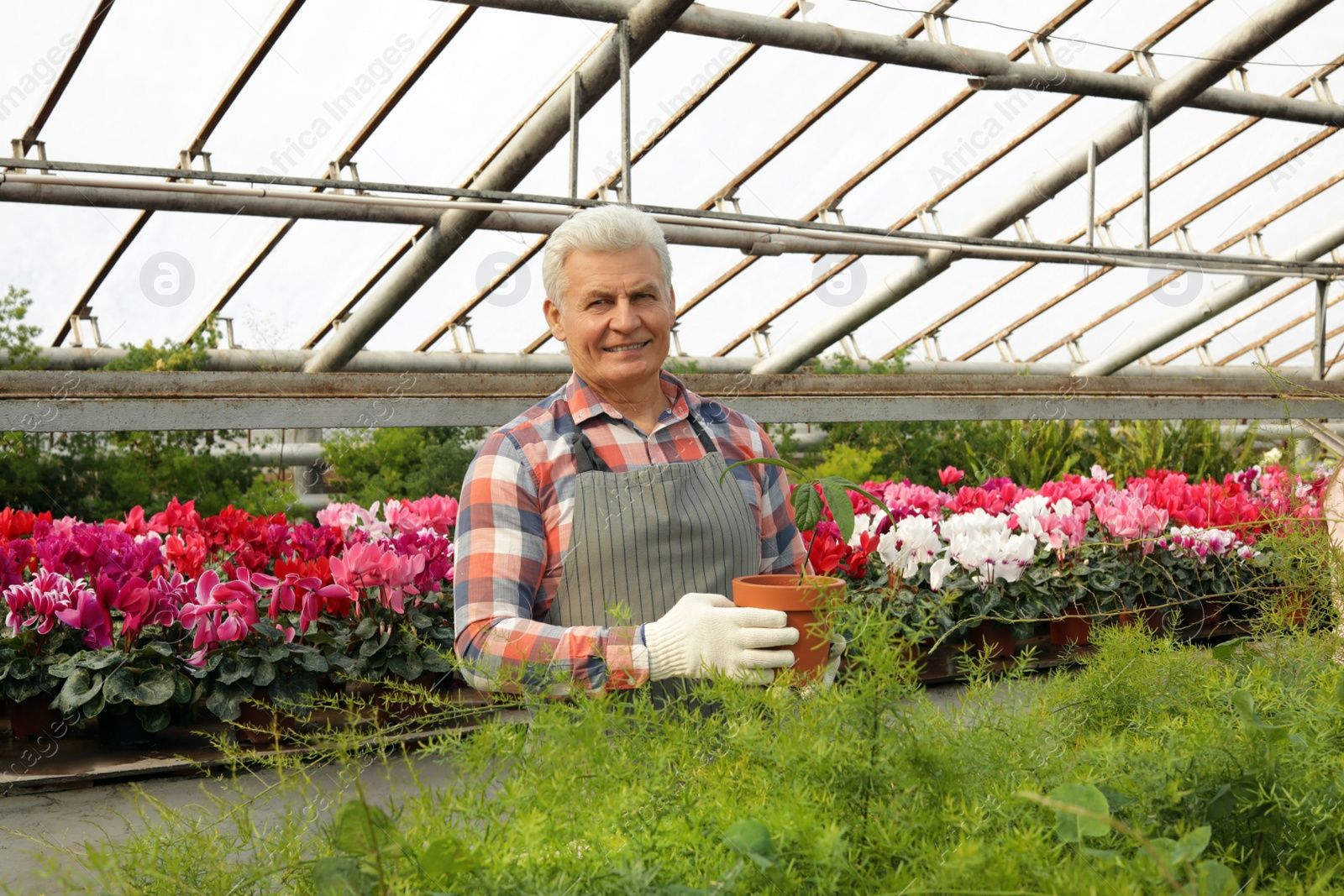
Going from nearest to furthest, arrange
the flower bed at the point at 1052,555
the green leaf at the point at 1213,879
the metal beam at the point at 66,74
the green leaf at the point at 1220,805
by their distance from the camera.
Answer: the green leaf at the point at 1213,879 < the green leaf at the point at 1220,805 < the flower bed at the point at 1052,555 < the metal beam at the point at 66,74

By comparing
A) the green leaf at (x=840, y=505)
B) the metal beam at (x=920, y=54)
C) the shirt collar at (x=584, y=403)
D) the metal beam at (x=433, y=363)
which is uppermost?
the metal beam at (x=920, y=54)

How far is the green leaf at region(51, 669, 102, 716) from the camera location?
2.37 metres

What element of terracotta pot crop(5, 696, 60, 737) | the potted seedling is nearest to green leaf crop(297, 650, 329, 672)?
terracotta pot crop(5, 696, 60, 737)

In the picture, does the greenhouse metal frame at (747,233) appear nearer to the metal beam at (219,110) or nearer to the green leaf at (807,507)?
the metal beam at (219,110)

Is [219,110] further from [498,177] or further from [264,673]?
[264,673]

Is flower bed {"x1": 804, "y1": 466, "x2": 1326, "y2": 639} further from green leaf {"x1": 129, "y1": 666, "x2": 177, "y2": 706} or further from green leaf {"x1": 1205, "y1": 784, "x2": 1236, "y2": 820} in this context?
green leaf {"x1": 1205, "y1": 784, "x2": 1236, "y2": 820}

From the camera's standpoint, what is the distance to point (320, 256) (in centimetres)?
684

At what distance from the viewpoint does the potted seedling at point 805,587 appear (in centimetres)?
99

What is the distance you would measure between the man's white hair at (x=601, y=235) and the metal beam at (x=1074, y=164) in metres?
6.69

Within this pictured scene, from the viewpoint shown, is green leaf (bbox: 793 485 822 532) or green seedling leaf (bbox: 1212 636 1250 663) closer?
green seedling leaf (bbox: 1212 636 1250 663)

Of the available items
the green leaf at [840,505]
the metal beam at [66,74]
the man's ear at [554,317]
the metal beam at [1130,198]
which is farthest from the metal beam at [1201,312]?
the green leaf at [840,505]

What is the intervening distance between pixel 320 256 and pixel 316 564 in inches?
183

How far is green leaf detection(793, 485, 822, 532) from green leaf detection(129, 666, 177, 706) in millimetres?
1849

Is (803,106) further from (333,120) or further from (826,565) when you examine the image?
(826,565)
